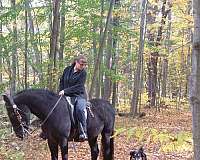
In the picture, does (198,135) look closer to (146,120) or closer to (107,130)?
(107,130)

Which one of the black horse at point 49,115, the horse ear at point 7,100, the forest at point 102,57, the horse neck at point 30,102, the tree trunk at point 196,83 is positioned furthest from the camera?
the horse neck at point 30,102

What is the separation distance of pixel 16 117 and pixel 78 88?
1566 mm

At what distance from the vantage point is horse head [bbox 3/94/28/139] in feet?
23.6

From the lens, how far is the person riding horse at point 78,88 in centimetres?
816

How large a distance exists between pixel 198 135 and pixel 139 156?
6794 millimetres

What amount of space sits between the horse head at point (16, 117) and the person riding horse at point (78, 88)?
1.13 meters

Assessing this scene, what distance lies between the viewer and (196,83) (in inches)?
58.2

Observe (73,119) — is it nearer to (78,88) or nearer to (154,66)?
(78,88)

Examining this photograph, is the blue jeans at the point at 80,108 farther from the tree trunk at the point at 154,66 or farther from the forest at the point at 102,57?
the tree trunk at the point at 154,66

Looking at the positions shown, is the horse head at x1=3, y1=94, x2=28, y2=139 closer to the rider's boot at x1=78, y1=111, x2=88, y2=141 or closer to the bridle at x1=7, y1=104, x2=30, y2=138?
the bridle at x1=7, y1=104, x2=30, y2=138

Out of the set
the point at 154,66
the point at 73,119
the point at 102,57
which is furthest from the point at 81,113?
the point at 154,66

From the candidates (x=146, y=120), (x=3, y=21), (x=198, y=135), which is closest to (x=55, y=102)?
(x=3, y=21)

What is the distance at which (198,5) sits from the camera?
4.76 ft

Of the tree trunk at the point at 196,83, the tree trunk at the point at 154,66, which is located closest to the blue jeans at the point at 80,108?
the tree trunk at the point at 196,83
